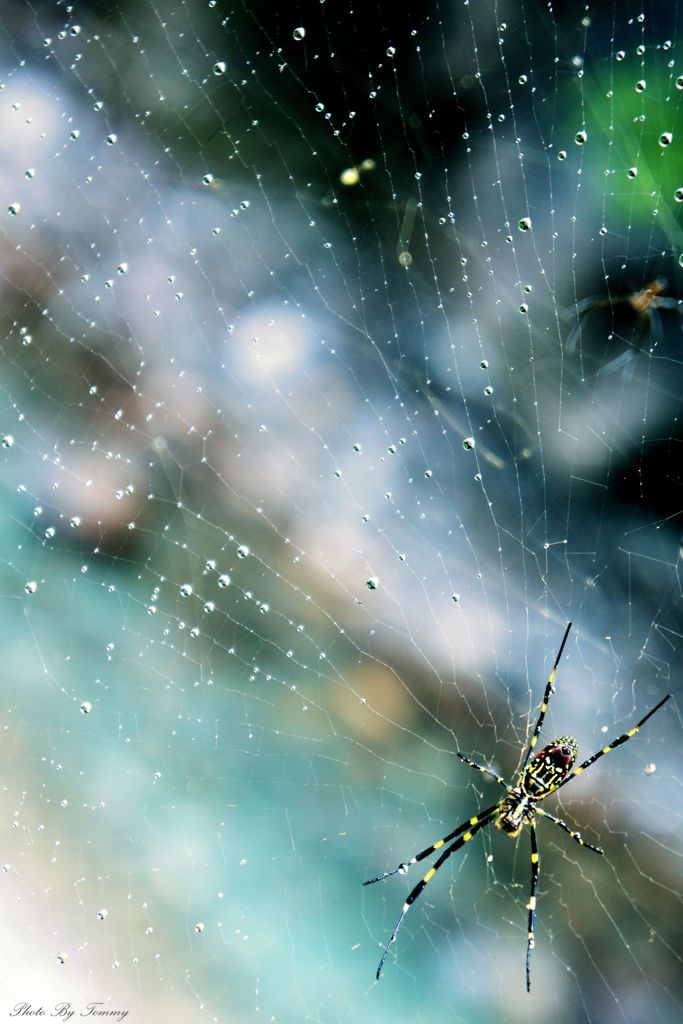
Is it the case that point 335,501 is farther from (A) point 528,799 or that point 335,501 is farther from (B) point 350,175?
(A) point 528,799

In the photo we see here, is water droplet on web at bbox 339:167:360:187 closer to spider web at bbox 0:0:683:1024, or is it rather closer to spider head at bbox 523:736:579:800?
spider web at bbox 0:0:683:1024

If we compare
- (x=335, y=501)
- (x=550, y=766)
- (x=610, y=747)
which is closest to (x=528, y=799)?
(x=550, y=766)

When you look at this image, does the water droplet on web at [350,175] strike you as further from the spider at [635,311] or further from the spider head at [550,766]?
the spider head at [550,766]

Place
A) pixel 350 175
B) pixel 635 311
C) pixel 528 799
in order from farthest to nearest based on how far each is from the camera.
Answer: pixel 350 175, pixel 635 311, pixel 528 799

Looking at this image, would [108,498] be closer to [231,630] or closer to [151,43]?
[231,630]

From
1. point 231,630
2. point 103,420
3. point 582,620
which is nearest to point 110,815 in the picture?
point 231,630
